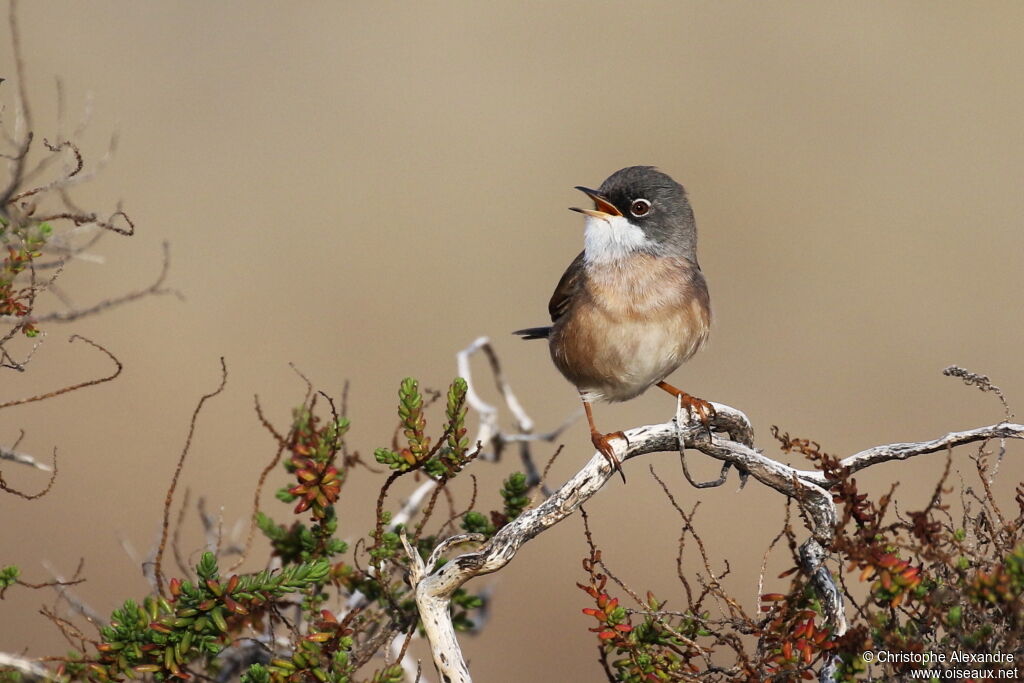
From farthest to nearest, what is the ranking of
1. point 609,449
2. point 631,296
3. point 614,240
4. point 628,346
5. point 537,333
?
point 537,333
point 614,240
point 631,296
point 628,346
point 609,449

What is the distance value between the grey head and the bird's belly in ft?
1.43

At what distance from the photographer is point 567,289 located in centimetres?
526

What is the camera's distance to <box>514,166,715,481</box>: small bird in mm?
4809

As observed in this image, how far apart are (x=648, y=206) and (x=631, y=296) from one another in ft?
1.67

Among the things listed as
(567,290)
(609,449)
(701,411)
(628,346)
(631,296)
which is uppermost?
(567,290)

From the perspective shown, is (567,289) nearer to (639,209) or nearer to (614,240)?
(614,240)

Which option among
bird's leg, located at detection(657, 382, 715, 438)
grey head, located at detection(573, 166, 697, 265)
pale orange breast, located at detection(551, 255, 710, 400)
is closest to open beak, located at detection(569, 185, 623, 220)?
grey head, located at detection(573, 166, 697, 265)

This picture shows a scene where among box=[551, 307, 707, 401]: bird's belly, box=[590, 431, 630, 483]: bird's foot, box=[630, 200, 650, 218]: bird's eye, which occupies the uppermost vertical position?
box=[630, 200, 650, 218]: bird's eye

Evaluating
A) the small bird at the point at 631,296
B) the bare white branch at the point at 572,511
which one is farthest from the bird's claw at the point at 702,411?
the small bird at the point at 631,296

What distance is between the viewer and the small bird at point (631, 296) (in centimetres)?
481

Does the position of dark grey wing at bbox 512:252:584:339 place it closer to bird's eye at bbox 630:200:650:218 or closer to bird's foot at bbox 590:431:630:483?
bird's eye at bbox 630:200:650:218

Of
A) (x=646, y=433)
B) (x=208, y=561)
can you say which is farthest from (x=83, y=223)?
(x=646, y=433)

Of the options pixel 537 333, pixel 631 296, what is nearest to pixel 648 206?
pixel 631 296

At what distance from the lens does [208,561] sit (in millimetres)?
3260
